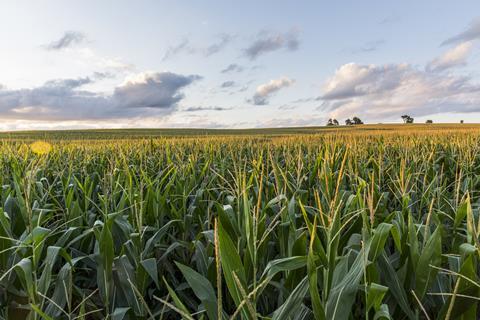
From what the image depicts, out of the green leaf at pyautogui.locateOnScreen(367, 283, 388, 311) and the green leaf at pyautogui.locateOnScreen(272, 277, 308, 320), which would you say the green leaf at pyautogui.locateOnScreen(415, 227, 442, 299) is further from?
the green leaf at pyautogui.locateOnScreen(272, 277, 308, 320)

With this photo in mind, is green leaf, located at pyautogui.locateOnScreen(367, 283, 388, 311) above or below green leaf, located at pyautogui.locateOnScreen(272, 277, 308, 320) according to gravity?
above

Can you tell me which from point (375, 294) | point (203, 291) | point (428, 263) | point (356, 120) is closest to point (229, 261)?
point (203, 291)

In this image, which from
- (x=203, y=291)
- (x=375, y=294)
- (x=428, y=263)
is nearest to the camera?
(x=375, y=294)

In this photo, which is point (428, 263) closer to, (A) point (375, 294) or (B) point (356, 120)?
(A) point (375, 294)

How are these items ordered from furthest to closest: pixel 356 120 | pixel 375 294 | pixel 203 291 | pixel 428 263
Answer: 1. pixel 356 120
2. pixel 428 263
3. pixel 203 291
4. pixel 375 294

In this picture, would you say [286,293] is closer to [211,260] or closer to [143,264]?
[211,260]

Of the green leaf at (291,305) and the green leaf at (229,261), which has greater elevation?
the green leaf at (229,261)

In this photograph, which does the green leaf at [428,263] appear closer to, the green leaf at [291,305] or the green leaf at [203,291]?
the green leaf at [291,305]

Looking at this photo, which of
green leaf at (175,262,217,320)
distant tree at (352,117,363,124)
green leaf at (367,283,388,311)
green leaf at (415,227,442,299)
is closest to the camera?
green leaf at (367,283,388,311)

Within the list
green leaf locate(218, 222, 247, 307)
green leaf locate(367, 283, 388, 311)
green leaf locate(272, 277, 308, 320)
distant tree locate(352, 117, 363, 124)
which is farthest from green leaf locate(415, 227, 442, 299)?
distant tree locate(352, 117, 363, 124)

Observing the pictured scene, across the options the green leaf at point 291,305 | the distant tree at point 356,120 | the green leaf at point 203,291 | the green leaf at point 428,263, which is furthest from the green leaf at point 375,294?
the distant tree at point 356,120

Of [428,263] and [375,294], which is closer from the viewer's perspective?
[375,294]

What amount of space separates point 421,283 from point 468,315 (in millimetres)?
249

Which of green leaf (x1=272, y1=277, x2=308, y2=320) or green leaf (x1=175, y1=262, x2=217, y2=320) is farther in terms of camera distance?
green leaf (x1=175, y1=262, x2=217, y2=320)
